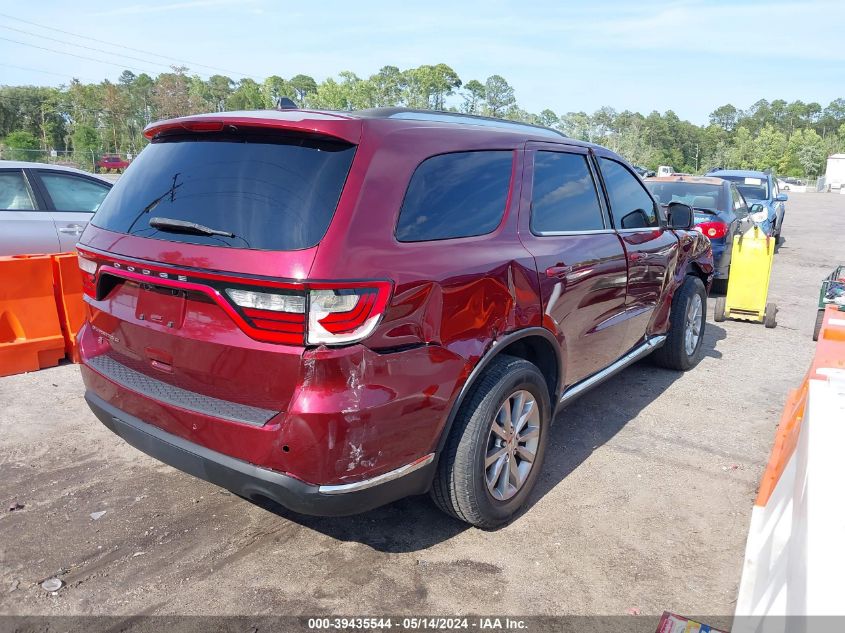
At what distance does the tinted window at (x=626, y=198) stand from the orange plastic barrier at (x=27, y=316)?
4648 mm

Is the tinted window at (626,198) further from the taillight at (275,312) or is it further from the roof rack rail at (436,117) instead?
the taillight at (275,312)

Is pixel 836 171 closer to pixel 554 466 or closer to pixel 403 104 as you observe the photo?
pixel 403 104

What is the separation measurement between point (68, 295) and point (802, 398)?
220 inches

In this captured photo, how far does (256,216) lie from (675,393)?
4.04 meters

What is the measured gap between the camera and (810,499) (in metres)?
1.86

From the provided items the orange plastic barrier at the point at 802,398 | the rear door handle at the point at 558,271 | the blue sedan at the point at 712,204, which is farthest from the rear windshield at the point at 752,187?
the rear door handle at the point at 558,271

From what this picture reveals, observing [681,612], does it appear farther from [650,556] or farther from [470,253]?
[470,253]

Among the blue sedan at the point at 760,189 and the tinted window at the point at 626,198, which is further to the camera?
the blue sedan at the point at 760,189

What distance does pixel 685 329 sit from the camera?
5527 mm

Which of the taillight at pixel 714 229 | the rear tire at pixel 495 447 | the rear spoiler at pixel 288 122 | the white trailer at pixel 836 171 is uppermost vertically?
the white trailer at pixel 836 171

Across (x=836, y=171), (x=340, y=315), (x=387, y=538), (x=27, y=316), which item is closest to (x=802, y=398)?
(x=387, y=538)

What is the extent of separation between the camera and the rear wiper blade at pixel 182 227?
2.47 m

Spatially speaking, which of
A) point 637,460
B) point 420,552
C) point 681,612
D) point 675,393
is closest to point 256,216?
point 420,552

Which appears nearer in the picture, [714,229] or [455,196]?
[455,196]
